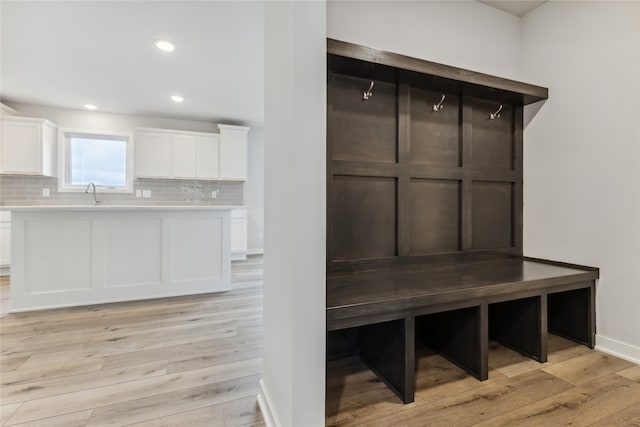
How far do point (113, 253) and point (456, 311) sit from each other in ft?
10.2

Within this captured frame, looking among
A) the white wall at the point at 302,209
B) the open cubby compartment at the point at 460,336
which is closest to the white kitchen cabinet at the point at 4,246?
the white wall at the point at 302,209

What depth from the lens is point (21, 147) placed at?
172 inches

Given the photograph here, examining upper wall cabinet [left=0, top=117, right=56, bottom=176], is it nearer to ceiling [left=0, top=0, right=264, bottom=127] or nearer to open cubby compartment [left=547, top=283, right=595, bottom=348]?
ceiling [left=0, top=0, right=264, bottom=127]

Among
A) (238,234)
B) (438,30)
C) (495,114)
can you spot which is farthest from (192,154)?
(495,114)

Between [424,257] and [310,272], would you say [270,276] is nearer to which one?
[310,272]

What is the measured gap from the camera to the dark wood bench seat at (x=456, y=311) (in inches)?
52.1

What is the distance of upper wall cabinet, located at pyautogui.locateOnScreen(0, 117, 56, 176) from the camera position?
14.1ft

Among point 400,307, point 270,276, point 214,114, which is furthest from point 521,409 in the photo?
point 214,114

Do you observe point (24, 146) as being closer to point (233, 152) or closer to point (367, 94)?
point (233, 152)

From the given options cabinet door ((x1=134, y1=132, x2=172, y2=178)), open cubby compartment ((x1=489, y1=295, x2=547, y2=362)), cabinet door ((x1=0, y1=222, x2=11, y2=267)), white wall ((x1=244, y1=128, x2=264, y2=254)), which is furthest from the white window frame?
open cubby compartment ((x1=489, y1=295, x2=547, y2=362))

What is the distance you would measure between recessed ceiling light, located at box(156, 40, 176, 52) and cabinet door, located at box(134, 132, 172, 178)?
2.43m

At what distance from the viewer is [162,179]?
527 centimetres

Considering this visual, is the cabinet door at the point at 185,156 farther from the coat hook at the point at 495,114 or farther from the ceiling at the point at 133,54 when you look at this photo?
the coat hook at the point at 495,114

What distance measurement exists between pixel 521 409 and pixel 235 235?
4.93m
